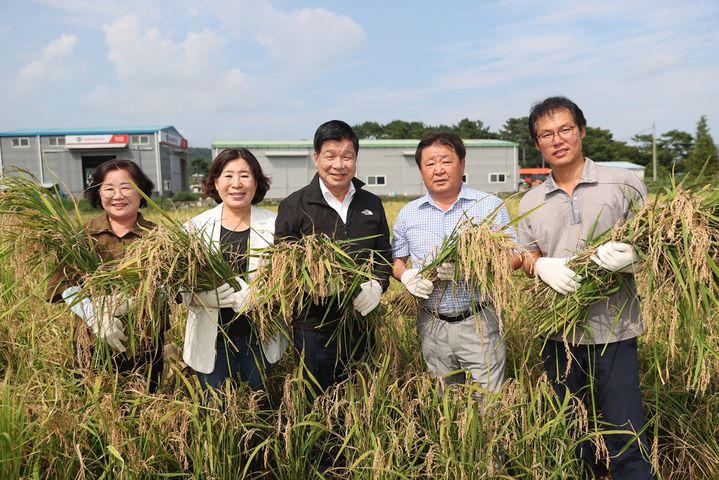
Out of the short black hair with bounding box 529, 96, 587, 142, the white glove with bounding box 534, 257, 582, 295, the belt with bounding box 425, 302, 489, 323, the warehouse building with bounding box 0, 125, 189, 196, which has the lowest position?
the belt with bounding box 425, 302, 489, 323

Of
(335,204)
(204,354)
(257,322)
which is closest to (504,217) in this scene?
(335,204)

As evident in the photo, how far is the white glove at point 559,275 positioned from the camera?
7.56 feet

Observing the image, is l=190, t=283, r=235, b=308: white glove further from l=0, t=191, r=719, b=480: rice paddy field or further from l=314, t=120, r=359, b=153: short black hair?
l=314, t=120, r=359, b=153: short black hair

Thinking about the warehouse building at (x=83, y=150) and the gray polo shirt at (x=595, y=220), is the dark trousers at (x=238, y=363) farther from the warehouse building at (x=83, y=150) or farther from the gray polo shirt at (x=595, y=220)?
the warehouse building at (x=83, y=150)

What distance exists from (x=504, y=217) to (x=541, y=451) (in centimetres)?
114

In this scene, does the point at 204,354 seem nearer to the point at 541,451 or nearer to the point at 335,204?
the point at 335,204

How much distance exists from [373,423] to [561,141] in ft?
5.51

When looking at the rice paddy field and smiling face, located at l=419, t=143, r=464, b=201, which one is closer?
the rice paddy field

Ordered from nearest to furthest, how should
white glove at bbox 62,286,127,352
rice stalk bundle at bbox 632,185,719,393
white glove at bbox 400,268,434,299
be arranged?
rice stalk bundle at bbox 632,185,719,393 → white glove at bbox 62,286,127,352 → white glove at bbox 400,268,434,299

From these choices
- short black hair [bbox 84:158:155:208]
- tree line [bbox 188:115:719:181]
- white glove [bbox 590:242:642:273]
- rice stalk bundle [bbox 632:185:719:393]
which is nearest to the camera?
rice stalk bundle [bbox 632:185:719:393]

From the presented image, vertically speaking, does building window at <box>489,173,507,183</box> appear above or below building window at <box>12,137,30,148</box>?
below

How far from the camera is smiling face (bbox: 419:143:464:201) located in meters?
2.66

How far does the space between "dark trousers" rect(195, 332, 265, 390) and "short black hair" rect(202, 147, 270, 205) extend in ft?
2.71

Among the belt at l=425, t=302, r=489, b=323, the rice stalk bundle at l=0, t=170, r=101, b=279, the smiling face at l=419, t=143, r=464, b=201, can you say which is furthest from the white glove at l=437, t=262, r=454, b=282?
the rice stalk bundle at l=0, t=170, r=101, b=279
